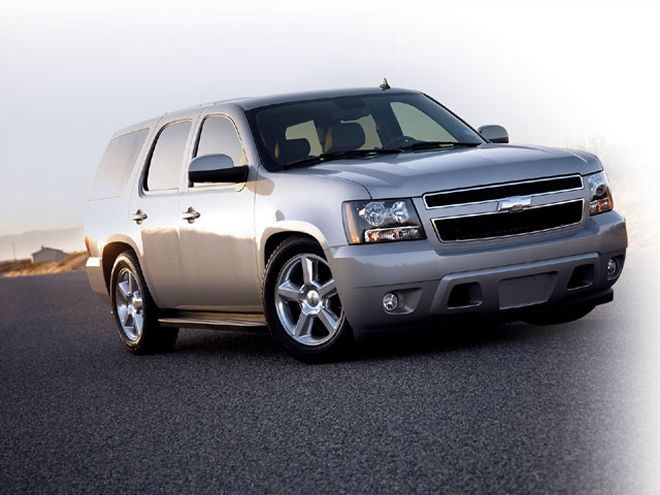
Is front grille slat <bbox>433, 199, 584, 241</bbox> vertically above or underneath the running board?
above

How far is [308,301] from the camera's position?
841 centimetres

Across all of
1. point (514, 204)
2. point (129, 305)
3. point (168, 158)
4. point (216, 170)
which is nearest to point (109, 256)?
point (129, 305)

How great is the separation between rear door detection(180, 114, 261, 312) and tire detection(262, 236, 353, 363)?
0.38 m

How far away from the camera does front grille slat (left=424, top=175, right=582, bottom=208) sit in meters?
8.02

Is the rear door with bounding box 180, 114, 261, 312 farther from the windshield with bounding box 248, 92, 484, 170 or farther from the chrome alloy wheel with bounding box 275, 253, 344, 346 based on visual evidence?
the chrome alloy wheel with bounding box 275, 253, 344, 346

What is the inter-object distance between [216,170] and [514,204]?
2.13 m

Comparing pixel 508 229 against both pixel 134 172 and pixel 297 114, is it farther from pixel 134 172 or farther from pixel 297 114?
pixel 134 172

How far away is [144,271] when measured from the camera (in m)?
10.6

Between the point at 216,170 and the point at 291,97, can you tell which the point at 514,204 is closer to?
the point at 216,170

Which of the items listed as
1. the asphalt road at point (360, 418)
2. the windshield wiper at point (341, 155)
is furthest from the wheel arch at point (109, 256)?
the windshield wiper at point (341, 155)

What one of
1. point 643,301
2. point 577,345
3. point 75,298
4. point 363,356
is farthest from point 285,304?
point 75,298

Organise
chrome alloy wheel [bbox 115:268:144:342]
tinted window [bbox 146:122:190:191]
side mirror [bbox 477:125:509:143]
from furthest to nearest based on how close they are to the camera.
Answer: chrome alloy wheel [bbox 115:268:144:342] < tinted window [bbox 146:122:190:191] < side mirror [bbox 477:125:509:143]

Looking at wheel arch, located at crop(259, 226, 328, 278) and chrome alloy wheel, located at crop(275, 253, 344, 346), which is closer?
wheel arch, located at crop(259, 226, 328, 278)

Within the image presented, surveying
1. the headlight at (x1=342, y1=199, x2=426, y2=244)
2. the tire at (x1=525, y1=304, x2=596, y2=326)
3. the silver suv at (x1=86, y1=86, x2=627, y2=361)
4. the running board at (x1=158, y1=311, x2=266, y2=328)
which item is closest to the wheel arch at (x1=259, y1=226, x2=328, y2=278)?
the silver suv at (x1=86, y1=86, x2=627, y2=361)
